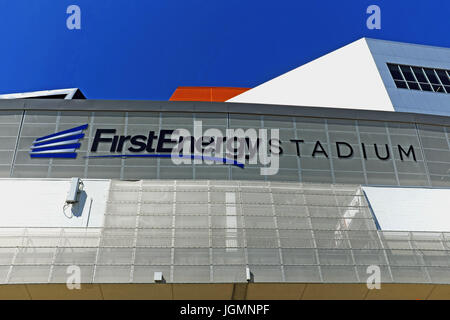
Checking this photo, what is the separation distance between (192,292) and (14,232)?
600 centimetres

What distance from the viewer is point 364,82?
2445 centimetres

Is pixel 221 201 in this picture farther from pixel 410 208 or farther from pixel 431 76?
pixel 431 76

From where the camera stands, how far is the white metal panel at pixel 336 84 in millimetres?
23814

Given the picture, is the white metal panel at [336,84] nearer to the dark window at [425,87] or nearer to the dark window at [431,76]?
the dark window at [425,87]

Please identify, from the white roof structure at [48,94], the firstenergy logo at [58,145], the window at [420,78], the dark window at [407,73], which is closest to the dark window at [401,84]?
the window at [420,78]

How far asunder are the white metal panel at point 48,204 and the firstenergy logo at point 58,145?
1.28 metres

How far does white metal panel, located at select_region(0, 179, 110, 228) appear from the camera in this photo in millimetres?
15734

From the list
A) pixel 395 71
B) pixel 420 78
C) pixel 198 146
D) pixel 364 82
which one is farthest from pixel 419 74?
pixel 198 146

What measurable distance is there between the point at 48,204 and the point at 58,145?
287 cm

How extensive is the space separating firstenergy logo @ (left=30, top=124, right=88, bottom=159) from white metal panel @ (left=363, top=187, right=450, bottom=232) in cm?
1146

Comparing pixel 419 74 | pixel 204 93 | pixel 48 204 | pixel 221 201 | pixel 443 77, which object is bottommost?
pixel 221 201
